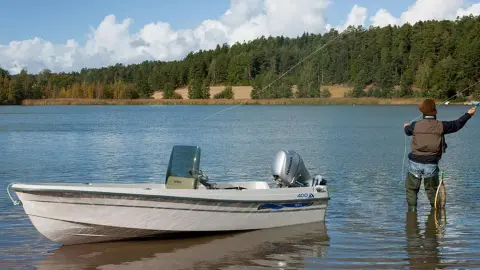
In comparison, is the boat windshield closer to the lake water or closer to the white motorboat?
the white motorboat

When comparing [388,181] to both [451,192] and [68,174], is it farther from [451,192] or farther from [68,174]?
[68,174]

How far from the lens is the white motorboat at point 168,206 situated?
1023cm

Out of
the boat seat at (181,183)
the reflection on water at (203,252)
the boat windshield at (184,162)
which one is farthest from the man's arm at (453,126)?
the boat seat at (181,183)

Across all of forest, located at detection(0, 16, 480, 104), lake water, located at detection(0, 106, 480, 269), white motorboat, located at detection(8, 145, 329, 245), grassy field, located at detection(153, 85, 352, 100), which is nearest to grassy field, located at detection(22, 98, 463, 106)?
forest, located at detection(0, 16, 480, 104)

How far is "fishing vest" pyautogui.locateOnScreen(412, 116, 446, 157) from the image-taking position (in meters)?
12.2

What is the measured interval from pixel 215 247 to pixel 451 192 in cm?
781

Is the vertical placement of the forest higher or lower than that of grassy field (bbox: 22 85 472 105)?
higher

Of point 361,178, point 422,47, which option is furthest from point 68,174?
point 422,47

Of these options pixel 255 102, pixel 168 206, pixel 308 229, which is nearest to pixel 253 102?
pixel 255 102

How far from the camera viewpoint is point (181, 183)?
11.4 meters

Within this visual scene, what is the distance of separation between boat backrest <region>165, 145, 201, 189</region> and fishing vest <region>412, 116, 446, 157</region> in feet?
12.9

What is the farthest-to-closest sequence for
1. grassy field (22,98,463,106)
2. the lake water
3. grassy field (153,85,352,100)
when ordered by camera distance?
1. grassy field (153,85,352,100)
2. grassy field (22,98,463,106)
3. the lake water

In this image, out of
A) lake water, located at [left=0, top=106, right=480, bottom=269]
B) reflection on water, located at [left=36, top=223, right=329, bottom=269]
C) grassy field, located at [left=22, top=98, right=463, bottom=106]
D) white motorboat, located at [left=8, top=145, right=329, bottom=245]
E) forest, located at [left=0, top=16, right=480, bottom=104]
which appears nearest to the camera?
reflection on water, located at [left=36, top=223, right=329, bottom=269]

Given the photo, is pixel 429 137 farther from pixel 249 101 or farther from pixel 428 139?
pixel 249 101
